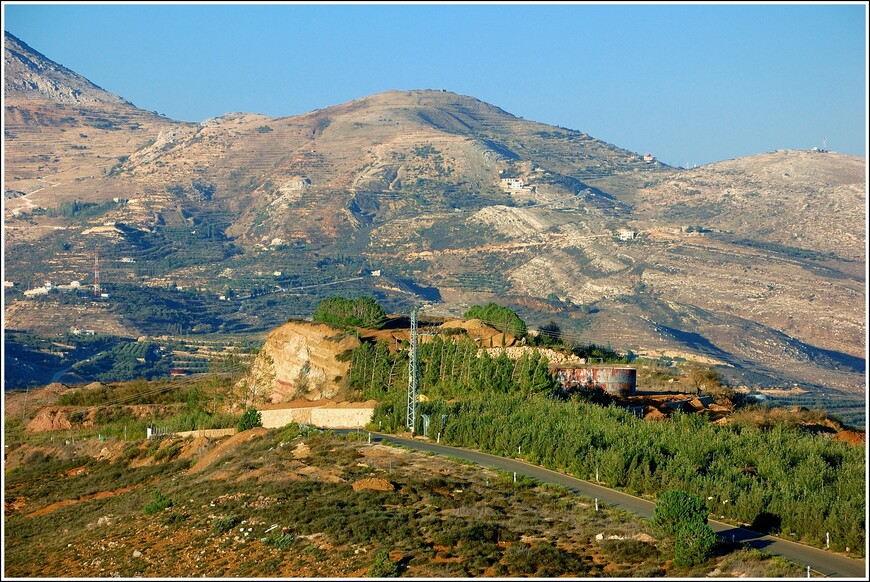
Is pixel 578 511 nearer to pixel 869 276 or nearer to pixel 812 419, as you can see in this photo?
pixel 869 276

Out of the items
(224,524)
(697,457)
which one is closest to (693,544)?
(697,457)

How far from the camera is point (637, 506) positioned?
153 feet

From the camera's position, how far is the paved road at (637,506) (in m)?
38.7

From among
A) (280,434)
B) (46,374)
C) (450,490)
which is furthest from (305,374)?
(46,374)

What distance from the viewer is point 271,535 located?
4434cm

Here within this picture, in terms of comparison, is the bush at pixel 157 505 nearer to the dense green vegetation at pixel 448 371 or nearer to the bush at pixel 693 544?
the dense green vegetation at pixel 448 371

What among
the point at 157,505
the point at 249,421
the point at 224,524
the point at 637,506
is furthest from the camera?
the point at 249,421

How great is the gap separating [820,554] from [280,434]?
31.2 meters

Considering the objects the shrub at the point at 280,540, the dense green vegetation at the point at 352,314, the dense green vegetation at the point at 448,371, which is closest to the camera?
the shrub at the point at 280,540

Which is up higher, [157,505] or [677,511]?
[677,511]

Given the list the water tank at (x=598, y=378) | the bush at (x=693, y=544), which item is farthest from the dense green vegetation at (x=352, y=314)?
the bush at (x=693, y=544)

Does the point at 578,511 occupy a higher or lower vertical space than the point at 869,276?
lower

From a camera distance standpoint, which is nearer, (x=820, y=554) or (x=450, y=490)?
(x=820, y=554)

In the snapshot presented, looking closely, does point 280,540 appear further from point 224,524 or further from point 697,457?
point 697,457
